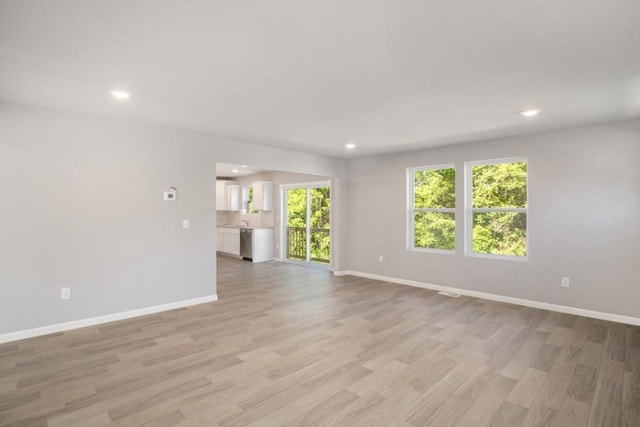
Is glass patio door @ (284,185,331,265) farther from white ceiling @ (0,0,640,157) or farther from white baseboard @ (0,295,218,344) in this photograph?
white ceiling @ (0,0,640,157)

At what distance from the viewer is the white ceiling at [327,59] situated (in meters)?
1.81

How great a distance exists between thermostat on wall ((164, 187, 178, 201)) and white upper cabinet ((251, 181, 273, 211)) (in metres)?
4.27

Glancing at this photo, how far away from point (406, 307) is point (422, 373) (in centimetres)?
184

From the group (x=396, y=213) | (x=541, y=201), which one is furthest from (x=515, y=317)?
(x=396, y=213)

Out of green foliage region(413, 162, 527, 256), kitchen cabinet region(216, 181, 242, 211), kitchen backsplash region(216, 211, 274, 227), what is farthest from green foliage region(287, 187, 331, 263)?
green foliage region(413, 162, 527, 256)

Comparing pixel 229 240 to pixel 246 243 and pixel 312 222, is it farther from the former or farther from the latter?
pixel 312 222

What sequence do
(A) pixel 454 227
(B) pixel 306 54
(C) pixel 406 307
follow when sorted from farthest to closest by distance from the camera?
(A) pixel 454 227, (C) pixel 406 307, (B) pixel 306 54

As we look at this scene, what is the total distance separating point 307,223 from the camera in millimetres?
8227

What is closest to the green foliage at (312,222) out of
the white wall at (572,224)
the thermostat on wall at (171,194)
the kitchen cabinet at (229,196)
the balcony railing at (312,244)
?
the balcony railing at (312,244)

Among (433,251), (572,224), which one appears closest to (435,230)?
(433,251)

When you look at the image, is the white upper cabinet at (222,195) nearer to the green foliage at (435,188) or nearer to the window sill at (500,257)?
the green foliage at (435,188)

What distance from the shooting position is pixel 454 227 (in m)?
5.41

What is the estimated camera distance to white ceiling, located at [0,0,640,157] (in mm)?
1807

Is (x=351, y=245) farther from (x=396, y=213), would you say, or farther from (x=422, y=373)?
(x=422, y=373)
